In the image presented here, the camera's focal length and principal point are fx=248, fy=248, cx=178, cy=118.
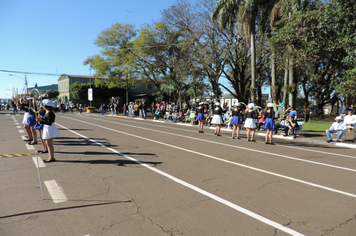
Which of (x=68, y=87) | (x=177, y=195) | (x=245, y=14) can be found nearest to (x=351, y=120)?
(x=245, y=14)

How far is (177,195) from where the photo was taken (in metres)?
4.75

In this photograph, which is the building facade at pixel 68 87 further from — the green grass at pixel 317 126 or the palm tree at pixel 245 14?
the green grass at pixel 317 126

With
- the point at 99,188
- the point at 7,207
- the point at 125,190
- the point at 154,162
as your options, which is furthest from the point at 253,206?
the point at 7,207

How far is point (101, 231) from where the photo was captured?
344cm

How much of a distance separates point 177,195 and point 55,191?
2.39m

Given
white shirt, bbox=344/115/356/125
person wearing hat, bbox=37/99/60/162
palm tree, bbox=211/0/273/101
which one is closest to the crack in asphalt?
person wearing hat, bbox=37/99/60/162

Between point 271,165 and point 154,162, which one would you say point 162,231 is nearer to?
point 154,162

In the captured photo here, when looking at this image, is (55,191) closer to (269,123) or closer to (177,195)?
(177,195)

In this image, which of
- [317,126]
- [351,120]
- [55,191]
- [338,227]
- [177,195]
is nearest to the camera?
[338,227]

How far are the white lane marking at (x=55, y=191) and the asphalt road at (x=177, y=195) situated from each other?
19 mm

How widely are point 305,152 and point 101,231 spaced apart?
26.9 feet

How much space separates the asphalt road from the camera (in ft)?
11.8

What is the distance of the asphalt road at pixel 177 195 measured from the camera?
360 centimetres

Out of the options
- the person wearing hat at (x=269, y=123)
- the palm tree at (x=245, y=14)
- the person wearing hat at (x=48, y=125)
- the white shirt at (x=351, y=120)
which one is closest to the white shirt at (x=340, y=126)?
the white shirt at (x=351, y=120)
